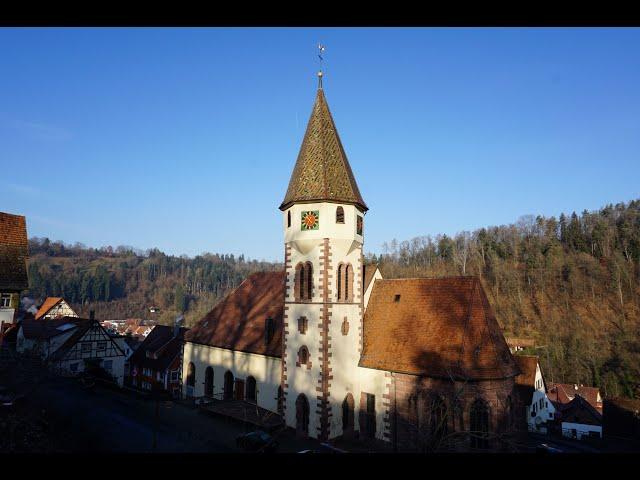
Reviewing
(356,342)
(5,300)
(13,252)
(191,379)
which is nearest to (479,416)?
(356,342)

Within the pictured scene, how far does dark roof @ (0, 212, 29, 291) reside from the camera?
24.0 m

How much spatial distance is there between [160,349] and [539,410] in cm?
3595

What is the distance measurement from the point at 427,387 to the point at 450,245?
81741mm

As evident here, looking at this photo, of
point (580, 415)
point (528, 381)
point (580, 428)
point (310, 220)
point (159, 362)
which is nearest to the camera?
point (310, 220)

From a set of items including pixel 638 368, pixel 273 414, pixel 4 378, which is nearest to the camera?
pixel 4 378

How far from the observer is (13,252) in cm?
2500

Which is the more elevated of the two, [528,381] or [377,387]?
[377,387]

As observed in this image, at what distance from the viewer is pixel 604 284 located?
240ft


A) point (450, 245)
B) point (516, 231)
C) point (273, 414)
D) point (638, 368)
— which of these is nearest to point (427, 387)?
point (273, 414)

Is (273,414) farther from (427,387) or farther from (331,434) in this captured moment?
(427,387)

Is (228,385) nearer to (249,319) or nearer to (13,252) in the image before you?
(249,319)

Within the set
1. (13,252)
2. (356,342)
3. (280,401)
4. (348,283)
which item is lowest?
(280,401)

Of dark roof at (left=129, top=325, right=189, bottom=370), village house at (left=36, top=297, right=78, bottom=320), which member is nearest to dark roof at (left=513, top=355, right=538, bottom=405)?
dark roof at (left=129, top=325, right=189, bottom=370)

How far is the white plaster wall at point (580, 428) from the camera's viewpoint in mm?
40319
